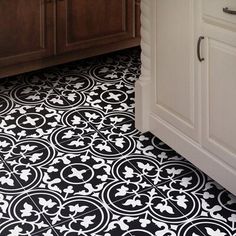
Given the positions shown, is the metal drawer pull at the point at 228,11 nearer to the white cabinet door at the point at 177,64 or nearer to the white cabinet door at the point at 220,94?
the white cabinet door at the point at 220,94

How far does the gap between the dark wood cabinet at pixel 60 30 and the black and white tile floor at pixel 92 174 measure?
0.21 metres

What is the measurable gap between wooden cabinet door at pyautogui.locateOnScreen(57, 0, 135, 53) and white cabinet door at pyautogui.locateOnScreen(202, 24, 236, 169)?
4.32ft

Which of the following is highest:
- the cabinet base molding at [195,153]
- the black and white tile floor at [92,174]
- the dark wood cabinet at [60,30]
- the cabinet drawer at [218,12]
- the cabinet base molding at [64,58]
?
the cabinet drawer at [218,12]

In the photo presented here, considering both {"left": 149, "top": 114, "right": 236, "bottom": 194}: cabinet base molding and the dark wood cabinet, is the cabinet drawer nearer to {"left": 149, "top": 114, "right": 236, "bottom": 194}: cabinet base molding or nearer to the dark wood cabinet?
{"left": 149, "top": 114, "right": 236, "bottom": 194}: cabinet base molding

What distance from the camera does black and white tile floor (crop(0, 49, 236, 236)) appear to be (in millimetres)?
2014

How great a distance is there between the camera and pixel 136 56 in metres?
3.57

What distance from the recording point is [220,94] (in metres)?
2.04

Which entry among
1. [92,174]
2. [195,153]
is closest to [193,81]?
[195,153]

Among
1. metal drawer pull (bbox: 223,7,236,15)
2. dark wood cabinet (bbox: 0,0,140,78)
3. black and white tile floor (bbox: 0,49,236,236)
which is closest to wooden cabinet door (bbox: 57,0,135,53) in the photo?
dark wood cabinet (bbox: 0,0,140,78)

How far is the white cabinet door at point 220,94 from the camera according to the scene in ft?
6.39

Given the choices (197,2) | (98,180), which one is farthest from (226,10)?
(98,180)

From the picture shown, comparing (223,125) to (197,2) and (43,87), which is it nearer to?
(197,2)

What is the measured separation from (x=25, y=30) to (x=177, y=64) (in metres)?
1.15

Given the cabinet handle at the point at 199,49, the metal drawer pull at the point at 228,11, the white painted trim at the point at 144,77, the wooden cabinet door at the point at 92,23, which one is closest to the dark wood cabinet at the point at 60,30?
the wooden cabinet door at the point at 92,23
